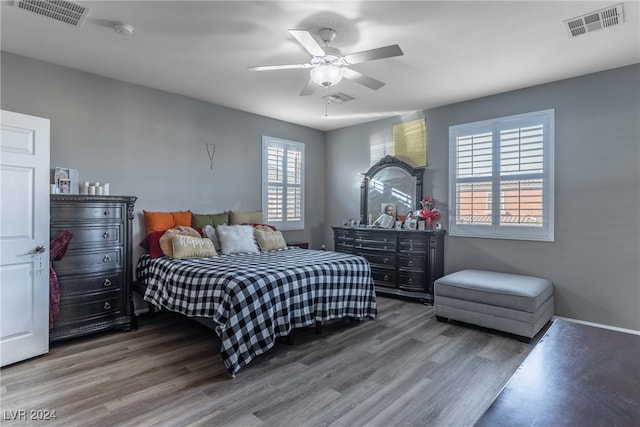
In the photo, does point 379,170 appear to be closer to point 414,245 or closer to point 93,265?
point 414,245

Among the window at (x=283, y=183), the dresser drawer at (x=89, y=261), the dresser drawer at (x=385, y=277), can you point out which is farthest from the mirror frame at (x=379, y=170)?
the dresser drawer at (x=89, y=261)

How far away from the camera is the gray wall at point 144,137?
3.40 metres

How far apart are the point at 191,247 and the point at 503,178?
3.92 metres

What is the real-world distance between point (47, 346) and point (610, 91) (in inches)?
239

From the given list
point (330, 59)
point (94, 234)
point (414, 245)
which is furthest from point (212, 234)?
point (414, 245)

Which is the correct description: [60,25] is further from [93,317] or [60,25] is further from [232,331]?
[232,331]

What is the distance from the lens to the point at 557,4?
2.40 metres

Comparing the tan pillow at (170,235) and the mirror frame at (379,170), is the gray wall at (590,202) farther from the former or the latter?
the tan pillow at (170,235)

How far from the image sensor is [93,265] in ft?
10.6

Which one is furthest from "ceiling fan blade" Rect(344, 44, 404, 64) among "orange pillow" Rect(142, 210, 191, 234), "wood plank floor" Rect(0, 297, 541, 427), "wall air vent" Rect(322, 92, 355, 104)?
"orange pillow" Rect(142, 210, 191, 234)

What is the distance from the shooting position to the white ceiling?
2465 mm

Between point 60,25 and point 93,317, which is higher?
point 60,25

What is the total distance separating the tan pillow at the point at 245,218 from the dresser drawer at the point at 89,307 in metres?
1.76

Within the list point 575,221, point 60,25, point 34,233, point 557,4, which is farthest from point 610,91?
point 34,233
